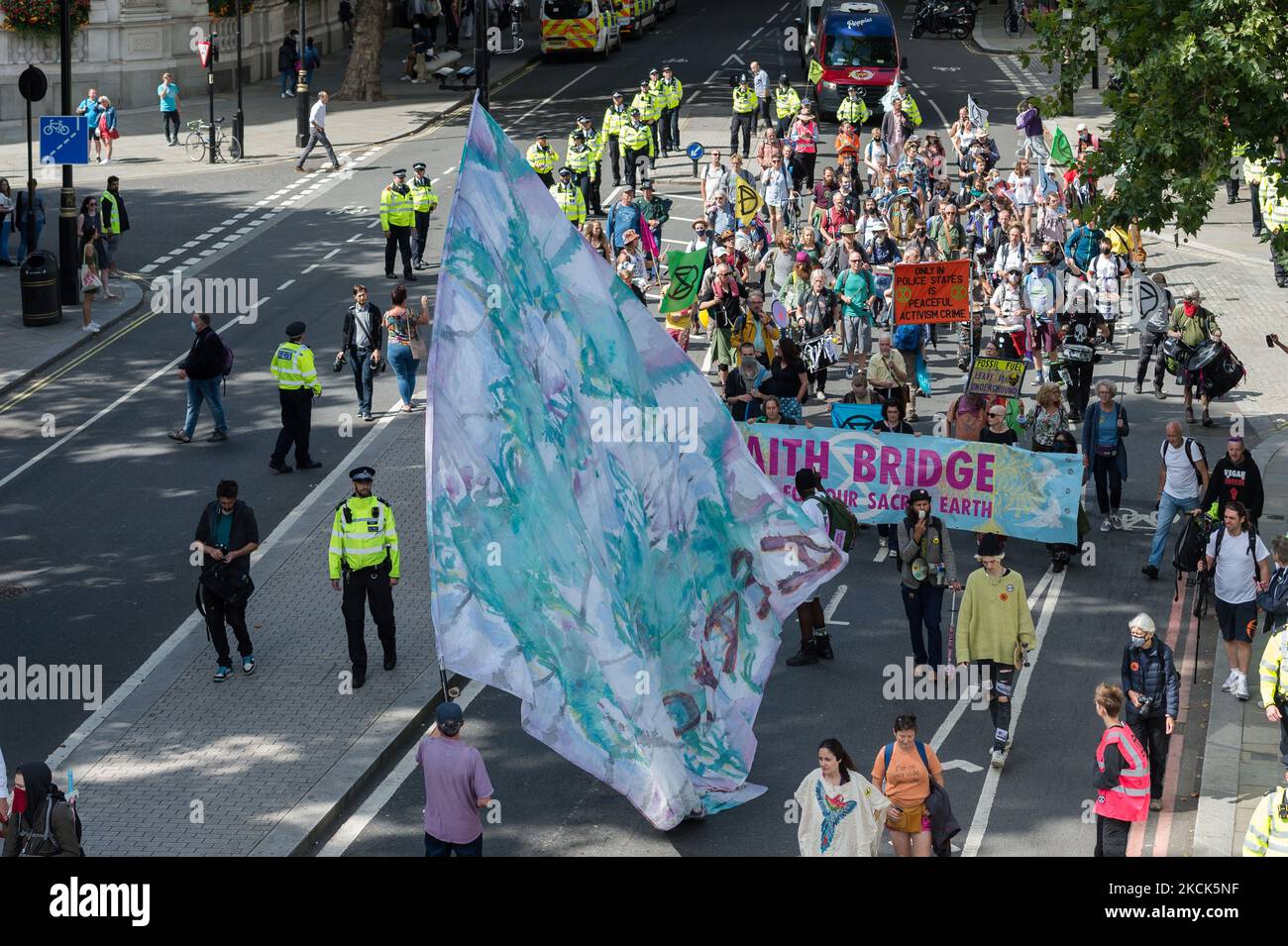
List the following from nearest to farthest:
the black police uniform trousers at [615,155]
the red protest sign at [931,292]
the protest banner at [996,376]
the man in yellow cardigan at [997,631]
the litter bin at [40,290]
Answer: the man in yellow cardigan at [997,631] < the protest banner at [996,376] < the red protest sign at [931,292] < the litter bin at [40,290] < the black police uniform trousers at [615,155]

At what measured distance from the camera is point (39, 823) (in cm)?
1120

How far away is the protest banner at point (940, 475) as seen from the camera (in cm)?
1888

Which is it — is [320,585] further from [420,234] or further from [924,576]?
[420,234]

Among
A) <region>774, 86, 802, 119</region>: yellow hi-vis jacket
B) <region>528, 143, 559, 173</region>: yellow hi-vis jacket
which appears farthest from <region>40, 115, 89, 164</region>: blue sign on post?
<region>774, 86, 802, 119</region>: yellow hi-vis jacket

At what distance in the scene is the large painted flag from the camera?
12.4 metres

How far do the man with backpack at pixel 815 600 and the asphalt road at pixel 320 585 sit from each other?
0.18m

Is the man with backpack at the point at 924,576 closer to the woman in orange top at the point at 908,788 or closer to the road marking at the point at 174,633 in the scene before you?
the woman in orange top at the point at 908,788

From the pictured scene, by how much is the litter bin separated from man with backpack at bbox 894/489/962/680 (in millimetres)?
16109

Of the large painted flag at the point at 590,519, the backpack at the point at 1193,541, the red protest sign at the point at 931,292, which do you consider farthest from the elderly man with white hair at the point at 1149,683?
the red protest sign at the point at 931,292

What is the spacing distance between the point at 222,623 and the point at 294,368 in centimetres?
537

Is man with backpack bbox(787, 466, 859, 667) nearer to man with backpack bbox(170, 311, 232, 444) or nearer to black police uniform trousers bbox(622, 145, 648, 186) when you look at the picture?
man with backpack bbox(170, 311, 232, 444)

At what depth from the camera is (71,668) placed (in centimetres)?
1631

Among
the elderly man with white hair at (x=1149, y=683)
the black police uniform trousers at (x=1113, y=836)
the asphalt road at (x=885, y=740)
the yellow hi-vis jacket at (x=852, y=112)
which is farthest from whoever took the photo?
the yellow hi-vis jacket at (x=852, y=112)

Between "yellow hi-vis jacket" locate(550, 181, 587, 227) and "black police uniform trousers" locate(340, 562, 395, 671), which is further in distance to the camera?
"yellow hi-vis jacket" locate(550, 181, 587, 227)
